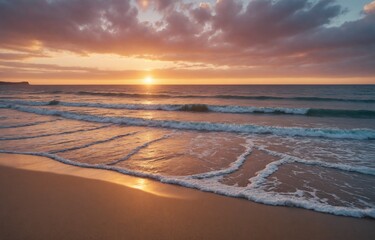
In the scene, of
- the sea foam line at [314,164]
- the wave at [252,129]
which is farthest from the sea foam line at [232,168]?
the wave at [252,129]

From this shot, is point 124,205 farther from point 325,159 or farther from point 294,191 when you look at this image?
point 325,159

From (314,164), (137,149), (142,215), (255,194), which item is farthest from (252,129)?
(142,215)

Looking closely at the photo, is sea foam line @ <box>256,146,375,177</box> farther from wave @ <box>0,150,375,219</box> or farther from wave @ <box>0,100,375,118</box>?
wave @ <box>0,100,375,118</box>

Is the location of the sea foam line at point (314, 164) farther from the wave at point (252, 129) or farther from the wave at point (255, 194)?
the wave at point (252, 129)

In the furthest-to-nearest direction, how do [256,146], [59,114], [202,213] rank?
1. [59,114]
2. [256,146]
3. [202,213]

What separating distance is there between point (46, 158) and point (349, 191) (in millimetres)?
8390

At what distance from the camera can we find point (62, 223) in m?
3.87

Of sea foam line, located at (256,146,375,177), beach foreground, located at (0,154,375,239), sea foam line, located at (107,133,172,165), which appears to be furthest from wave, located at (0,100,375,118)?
beach foreground, located at (0,154,375,239)

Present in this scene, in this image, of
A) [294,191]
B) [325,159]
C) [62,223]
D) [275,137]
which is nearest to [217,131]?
[275,137]

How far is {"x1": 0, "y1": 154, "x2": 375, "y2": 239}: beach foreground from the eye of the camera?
12.0 feet

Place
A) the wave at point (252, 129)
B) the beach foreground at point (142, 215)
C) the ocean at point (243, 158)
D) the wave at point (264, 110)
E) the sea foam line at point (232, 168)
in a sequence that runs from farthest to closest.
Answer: the wave at point (264, 110) → the wave at point (252, 129) → the sea foam line at point (232, 168) → the ocean at point (243, 158) → the beach foreground at point (142, 215)

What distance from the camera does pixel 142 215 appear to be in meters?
4.22

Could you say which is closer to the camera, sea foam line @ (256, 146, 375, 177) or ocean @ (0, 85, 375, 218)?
ocean @ (0, 85, 375, 218)

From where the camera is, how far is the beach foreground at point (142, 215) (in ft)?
12.0
